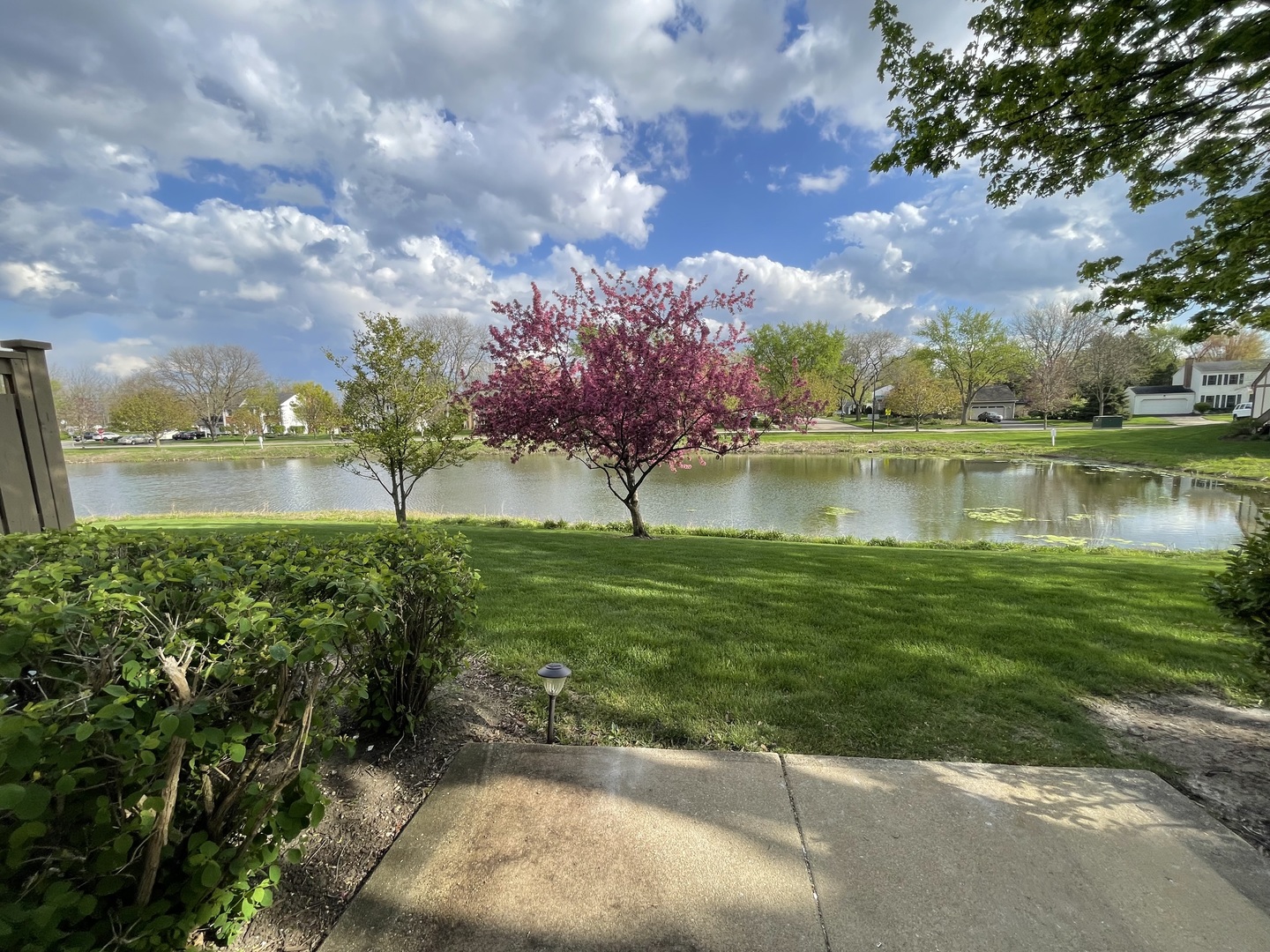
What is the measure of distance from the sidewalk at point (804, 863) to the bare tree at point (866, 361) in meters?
66.7

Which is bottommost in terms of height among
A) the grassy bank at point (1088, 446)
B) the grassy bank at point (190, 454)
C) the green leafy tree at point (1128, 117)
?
the grassy bank at point (1088, 446)

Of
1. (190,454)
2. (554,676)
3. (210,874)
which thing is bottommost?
(554,676)

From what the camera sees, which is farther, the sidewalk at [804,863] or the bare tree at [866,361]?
the bare tree at [866,361]

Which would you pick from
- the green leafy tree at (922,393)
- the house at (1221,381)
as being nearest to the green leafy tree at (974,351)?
the green leafy tree at (922,393)

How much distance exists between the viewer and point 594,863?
193 centimetres

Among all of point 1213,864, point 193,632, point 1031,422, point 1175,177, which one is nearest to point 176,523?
point 193,632

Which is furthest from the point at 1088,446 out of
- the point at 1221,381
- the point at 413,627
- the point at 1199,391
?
the point at 1221,381

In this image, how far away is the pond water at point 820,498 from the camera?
13.9 meters

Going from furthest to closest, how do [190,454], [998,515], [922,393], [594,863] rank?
[922,393] → [190,454] → [998,515] → [594,863]

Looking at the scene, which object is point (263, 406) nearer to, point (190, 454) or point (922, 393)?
point (190, 454)

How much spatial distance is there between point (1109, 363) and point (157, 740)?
209 feet

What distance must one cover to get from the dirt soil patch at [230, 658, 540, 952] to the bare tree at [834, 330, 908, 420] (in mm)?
66947

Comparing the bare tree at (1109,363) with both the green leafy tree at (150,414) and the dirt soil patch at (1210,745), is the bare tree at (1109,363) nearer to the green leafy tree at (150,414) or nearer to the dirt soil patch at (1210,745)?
the dirt soil patch at (1210,745)

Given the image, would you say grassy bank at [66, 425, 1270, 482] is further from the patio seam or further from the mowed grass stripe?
the patio seam
